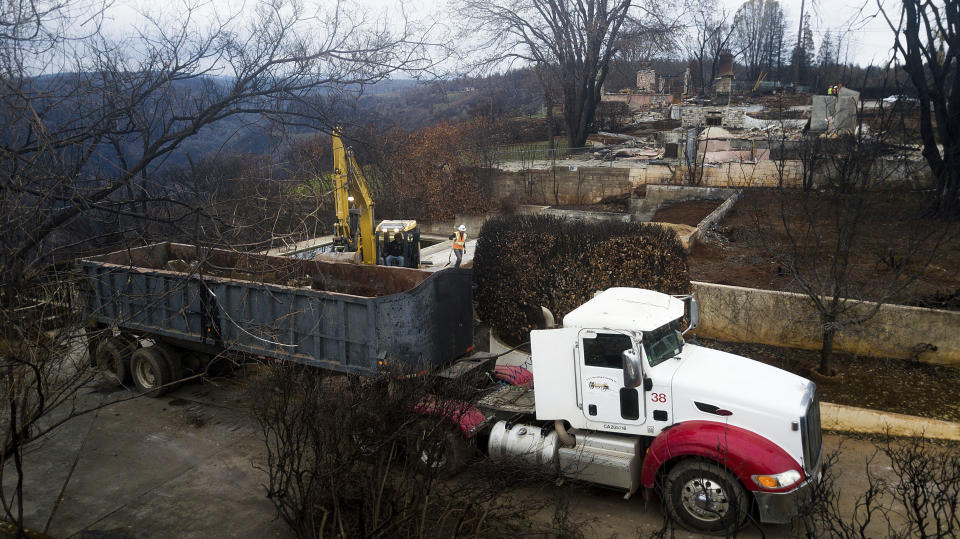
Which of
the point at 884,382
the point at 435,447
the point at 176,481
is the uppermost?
the point at 435,447

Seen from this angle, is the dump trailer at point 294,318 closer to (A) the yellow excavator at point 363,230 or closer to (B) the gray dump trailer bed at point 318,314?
(B) the gray dump trailer bed at point 318,314

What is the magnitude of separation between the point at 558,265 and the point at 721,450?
621 cm

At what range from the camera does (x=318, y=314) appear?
9.20 metres

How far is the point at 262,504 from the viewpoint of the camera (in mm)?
7848

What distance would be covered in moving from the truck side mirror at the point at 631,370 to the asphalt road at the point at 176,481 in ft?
4.68

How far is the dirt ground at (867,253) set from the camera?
12.7 metres

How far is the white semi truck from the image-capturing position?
21.6 feet

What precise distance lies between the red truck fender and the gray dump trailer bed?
297cm

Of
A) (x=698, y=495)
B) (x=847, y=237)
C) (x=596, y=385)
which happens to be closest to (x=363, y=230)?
(x=596, y=385)

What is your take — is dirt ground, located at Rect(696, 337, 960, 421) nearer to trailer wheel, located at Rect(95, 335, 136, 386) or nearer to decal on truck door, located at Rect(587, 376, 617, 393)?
decal on truck door, located at Rect(587, 376, 617, 393)

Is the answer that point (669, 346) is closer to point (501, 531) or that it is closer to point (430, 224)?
point (501, 531)

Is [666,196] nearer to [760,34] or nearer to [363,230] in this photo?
[363,230]

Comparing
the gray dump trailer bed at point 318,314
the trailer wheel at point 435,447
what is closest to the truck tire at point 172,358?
the gray dump trailer bed at point 318,314

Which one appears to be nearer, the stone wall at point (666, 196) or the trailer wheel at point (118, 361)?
the trailer wheel at point (118, 361)
